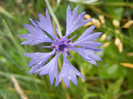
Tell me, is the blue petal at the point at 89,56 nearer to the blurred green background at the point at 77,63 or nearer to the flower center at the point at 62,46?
the flower center at the point at 62,46

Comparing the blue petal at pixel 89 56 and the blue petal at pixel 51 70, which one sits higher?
the blue petal at pixel 51 70

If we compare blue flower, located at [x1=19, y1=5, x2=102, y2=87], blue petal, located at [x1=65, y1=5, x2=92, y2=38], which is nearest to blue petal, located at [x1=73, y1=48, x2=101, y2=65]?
blue flower, located at [x1=19, y1=5, x2=102, y2=87]

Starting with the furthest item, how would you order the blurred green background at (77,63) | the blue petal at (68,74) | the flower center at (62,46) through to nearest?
the blurred green background at (77,63) < the flower center at (62,46) < the blue petal at (68,74)

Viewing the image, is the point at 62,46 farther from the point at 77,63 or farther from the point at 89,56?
the point at 77,63

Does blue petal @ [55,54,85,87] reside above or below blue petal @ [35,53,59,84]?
below

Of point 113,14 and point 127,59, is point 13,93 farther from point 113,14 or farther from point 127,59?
point 113,14

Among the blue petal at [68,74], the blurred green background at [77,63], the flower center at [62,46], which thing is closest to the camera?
the blue petal at [68,74]

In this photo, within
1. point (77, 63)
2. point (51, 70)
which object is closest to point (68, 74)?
point (51, 70)

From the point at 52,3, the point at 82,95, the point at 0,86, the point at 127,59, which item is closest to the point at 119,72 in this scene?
the point at 127,59

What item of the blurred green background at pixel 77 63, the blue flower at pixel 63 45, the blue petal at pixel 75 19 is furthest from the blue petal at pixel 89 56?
the blurred green background at pixel 77 63

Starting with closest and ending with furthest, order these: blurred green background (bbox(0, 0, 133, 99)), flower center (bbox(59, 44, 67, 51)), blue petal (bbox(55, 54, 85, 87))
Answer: blue petal (bbox(55, 54, 85, 87)), flower center (bbox(59, 44, 67, 51)), blurred green background (bbox(0, 0, 133, 99))

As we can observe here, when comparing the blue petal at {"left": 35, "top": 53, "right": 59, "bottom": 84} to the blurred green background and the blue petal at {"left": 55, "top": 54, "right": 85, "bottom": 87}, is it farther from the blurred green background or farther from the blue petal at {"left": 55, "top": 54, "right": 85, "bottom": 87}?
the blurred green background
